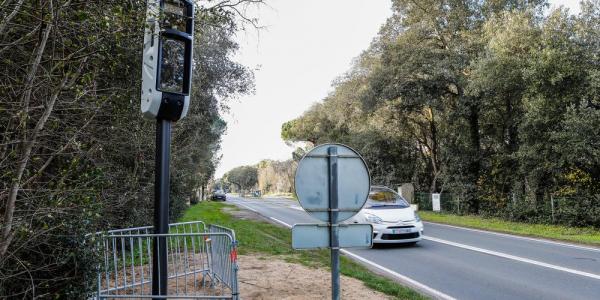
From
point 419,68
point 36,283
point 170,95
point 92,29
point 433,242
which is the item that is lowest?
point 433,242

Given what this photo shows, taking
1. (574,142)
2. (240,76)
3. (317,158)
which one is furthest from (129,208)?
(574,142)

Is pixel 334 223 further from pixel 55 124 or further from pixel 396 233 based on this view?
pixel 396 233

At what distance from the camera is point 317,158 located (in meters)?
3.87

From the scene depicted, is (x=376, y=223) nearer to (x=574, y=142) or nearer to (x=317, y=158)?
(x=317, y=158)

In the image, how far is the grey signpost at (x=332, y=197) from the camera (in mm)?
3709

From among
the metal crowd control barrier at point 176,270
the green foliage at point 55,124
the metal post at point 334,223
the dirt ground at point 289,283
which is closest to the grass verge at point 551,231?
the dirt ground at point 289,283

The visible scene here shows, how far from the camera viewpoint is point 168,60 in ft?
13.6

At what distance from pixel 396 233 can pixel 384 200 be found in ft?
4.95

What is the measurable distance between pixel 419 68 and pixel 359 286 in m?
18.5

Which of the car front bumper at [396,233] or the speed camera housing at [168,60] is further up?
the speed camera housing at [168,60]

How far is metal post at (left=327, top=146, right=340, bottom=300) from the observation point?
12.0ft

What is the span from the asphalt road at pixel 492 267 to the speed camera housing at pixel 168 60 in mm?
5088

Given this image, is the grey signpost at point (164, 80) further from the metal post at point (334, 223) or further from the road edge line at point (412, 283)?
the road edge line at point (412, 283)

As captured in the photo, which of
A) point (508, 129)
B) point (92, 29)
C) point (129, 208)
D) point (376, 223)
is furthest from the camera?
point (508, 129)
